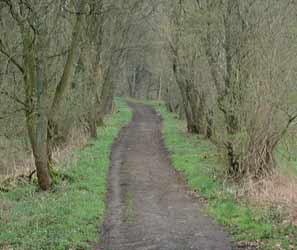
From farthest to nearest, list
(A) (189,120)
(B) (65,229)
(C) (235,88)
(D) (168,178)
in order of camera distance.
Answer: (A) (189,120), (D) (168,178), (C) (235,88), (B) (65,229)

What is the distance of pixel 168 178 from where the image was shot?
1748cm

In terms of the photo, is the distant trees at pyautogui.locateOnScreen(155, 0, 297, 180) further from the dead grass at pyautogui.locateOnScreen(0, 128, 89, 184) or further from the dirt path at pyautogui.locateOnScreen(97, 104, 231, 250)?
the dead grass at pyautogui.locateOnScreen(0, 128, 89, 184)

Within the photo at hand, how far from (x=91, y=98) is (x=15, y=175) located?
1085cm

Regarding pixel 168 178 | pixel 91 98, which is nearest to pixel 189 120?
pixel 91 98

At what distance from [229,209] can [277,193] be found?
1.72 m

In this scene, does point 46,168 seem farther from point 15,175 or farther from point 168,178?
point 168,178

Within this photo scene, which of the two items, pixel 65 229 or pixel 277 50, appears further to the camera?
pixel 277 50

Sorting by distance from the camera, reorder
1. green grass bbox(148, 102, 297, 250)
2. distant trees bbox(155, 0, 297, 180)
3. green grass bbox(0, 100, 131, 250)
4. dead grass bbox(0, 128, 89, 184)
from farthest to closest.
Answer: dead grass bbox(0, 128, 89, 184) < distant trees bbox(155, 0, 297, 180) < green grass bbox(148, 102, 297, 250) < green grass bbox(0, 100, 131, 250)

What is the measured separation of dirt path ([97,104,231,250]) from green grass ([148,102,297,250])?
0.38m

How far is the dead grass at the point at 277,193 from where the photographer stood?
1152 centimetres

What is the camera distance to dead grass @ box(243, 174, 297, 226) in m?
11.5

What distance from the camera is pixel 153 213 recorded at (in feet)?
40.3

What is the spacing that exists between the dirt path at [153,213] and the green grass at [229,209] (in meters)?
0.38

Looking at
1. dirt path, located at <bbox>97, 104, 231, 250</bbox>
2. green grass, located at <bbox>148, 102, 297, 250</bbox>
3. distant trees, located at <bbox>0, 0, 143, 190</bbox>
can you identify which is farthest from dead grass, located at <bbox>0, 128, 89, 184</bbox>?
green grass, located at <bbox>148, 102, 297, 250</bbox>
